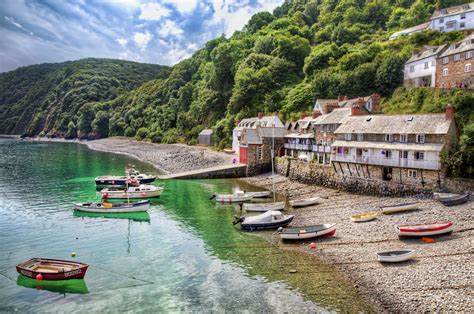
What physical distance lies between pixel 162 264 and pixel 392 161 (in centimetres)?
2632

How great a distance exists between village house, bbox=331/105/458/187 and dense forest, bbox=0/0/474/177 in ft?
7.13

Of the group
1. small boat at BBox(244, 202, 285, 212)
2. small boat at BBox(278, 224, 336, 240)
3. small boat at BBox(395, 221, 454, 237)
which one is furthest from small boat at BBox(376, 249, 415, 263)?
small boat at BBox(244, 202, 285, 212)

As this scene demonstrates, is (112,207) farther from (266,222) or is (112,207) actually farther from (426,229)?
(426,229)

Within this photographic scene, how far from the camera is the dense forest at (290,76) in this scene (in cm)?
6812

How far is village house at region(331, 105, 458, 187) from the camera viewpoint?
34.4 meters

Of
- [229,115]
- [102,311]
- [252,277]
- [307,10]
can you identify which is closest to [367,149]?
[252,277]

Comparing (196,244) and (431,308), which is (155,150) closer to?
(196,244)

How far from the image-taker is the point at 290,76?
324ft

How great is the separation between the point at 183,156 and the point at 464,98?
53.7 metres

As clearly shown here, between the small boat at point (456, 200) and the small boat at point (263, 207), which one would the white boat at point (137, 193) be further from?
the small boat at point (456, 200)

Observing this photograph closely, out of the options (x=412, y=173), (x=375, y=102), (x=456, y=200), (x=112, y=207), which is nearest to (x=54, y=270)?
(x=112, y=207)

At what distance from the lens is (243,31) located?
154500 mm

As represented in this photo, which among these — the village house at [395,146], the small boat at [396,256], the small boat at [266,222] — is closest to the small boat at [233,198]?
the small boat at [266,222]

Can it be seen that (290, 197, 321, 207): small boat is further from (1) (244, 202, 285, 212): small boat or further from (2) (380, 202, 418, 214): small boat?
(2) (380, 202, 418, 214): small boat
